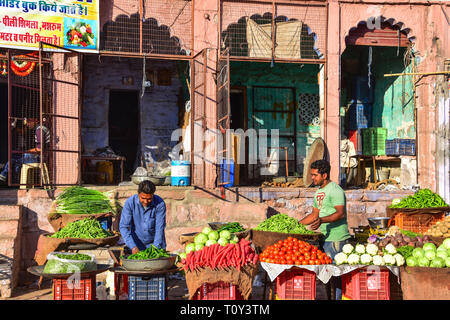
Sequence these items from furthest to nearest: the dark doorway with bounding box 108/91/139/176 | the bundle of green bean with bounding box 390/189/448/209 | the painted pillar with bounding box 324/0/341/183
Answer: the dark doorway with bounding box 108/91/139/176, the painted pillar with bounding box 324/0/341/183, the bundle of green bean with bounding box 390/189/448/209

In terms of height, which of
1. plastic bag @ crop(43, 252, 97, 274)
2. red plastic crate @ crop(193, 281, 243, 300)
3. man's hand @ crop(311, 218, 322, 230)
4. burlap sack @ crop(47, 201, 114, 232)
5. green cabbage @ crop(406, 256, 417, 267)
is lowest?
red plastic crate @ crop(193, 281, 243, 300)

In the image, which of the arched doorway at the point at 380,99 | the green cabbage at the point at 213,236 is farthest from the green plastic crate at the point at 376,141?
the green cabbage at the point at 213,236

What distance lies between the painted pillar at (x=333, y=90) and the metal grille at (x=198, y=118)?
2.77 m

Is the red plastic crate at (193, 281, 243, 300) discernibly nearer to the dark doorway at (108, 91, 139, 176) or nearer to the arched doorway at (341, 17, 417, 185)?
the arched doorway at (341, 17, 417, 185)

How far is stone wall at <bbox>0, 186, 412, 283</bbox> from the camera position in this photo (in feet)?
30.5

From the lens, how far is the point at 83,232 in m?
6.89

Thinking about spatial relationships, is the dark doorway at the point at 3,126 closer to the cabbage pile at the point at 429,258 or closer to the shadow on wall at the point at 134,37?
the shadow on wall at the point at 134,37

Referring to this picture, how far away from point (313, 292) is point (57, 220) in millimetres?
4356

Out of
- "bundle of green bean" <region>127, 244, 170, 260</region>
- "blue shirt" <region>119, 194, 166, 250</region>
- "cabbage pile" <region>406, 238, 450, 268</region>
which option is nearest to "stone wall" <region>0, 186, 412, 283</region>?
"blue shirt" <region>119, 194, 166, 250</region>

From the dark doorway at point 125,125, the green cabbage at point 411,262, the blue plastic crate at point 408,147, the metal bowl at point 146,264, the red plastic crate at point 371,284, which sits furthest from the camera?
the dark doorway at point 125,125

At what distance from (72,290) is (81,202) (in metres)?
2.91

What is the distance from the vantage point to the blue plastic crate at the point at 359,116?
14445 millimetres

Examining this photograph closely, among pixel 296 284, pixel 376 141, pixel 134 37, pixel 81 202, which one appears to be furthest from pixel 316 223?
pixel 376 141

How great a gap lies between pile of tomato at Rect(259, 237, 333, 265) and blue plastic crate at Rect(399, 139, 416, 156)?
6662 mm
